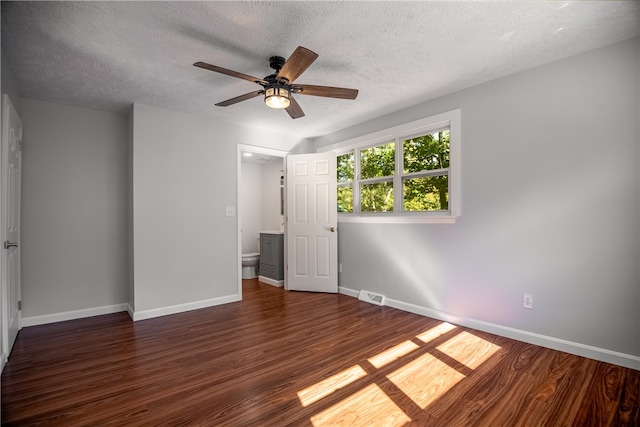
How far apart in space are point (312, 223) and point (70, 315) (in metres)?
3.06

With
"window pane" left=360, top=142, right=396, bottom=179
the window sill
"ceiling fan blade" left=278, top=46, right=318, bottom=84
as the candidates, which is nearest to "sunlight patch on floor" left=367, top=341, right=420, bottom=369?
the window sill

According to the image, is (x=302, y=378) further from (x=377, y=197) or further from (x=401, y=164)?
(x=401, y=164)

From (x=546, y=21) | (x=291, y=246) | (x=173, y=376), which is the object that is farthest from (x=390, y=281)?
(x=546, y=21)

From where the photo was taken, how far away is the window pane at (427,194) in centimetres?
344

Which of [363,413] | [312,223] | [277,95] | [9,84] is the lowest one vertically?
[363,413]

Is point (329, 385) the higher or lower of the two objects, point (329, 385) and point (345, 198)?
the lower

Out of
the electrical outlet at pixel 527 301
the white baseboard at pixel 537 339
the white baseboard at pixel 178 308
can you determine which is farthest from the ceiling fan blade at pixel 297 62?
the white baseboard at pixel 178 308

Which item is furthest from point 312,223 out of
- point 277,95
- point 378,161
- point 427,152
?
point 277,95

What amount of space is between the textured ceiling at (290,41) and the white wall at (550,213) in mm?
242

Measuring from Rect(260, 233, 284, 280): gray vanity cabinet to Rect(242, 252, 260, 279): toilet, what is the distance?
0.73ft

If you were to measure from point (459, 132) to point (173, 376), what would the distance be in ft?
10.9

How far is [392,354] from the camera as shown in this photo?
2.53m

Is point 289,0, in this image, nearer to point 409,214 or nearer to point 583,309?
point 409,214

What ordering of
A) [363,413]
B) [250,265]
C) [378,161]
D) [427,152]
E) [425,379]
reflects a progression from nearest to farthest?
[363,413]
[425,379]
[427,152]
[378,161]
[250,265]
